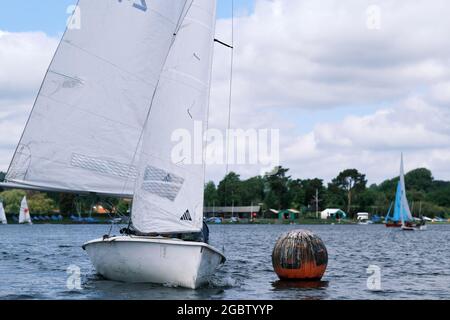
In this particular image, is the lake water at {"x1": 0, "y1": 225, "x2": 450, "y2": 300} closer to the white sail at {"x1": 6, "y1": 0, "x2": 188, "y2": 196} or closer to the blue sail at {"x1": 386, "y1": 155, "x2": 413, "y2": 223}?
the white sail at {"x1": 6, "y1": 0, "x2": 188, "y2": 196}

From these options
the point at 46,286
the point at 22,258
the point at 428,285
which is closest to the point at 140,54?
the point at 46,286

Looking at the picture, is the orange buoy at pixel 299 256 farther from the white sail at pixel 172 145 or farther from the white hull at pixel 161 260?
the white sail at pixel 172 145

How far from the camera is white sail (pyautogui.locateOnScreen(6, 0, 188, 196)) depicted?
2411cm

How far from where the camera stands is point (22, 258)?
142 feet

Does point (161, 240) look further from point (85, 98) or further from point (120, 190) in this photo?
point (85, 98)

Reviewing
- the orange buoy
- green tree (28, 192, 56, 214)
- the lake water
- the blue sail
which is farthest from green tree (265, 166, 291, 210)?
the orange buoy

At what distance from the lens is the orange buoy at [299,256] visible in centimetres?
2773

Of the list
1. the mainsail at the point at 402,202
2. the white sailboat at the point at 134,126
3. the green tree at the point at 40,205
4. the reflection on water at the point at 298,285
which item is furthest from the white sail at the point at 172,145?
the green tree at the point at 40,205

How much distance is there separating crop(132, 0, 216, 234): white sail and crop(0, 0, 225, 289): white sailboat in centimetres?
3

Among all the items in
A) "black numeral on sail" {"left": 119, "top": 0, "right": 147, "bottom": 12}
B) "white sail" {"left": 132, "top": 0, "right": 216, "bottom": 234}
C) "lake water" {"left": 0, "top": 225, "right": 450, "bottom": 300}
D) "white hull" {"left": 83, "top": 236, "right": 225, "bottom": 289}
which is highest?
"black numeral on sail" {"left": 119, "top": 0, "right": 147, "bottom": 12}

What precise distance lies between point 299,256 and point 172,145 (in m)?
7.01

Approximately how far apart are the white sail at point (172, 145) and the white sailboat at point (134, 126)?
0.03m
